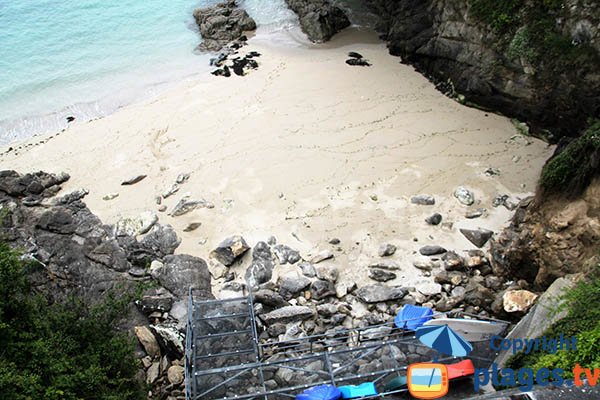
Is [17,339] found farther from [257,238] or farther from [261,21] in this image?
[261,21]

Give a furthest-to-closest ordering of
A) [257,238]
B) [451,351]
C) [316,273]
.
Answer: [257,238] < [316,273] < [451,351]

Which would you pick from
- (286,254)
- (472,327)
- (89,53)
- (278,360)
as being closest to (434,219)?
(286,254)

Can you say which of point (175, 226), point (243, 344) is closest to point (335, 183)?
point (175, 226)

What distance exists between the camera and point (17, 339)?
696 centimetres

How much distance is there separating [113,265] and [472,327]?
320 inches

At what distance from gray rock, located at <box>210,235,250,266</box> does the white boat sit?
5.07m

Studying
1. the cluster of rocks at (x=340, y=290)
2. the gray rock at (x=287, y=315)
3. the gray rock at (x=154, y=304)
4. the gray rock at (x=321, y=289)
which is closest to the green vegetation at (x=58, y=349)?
the gray rock at (x=154, y=304)

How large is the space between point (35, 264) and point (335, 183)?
7.67 meters

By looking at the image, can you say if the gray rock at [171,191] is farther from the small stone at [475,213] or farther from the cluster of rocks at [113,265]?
the small stone at [475,213]

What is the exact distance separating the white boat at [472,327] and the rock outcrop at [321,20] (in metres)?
17.0

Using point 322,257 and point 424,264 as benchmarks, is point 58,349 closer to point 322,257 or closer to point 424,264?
point 322,257

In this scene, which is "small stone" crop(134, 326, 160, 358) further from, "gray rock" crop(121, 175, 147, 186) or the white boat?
"gray rock" crop(121, 175, 147, 186)

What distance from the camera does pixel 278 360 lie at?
7383 mm

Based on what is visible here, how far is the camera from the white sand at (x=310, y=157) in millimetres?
11883
